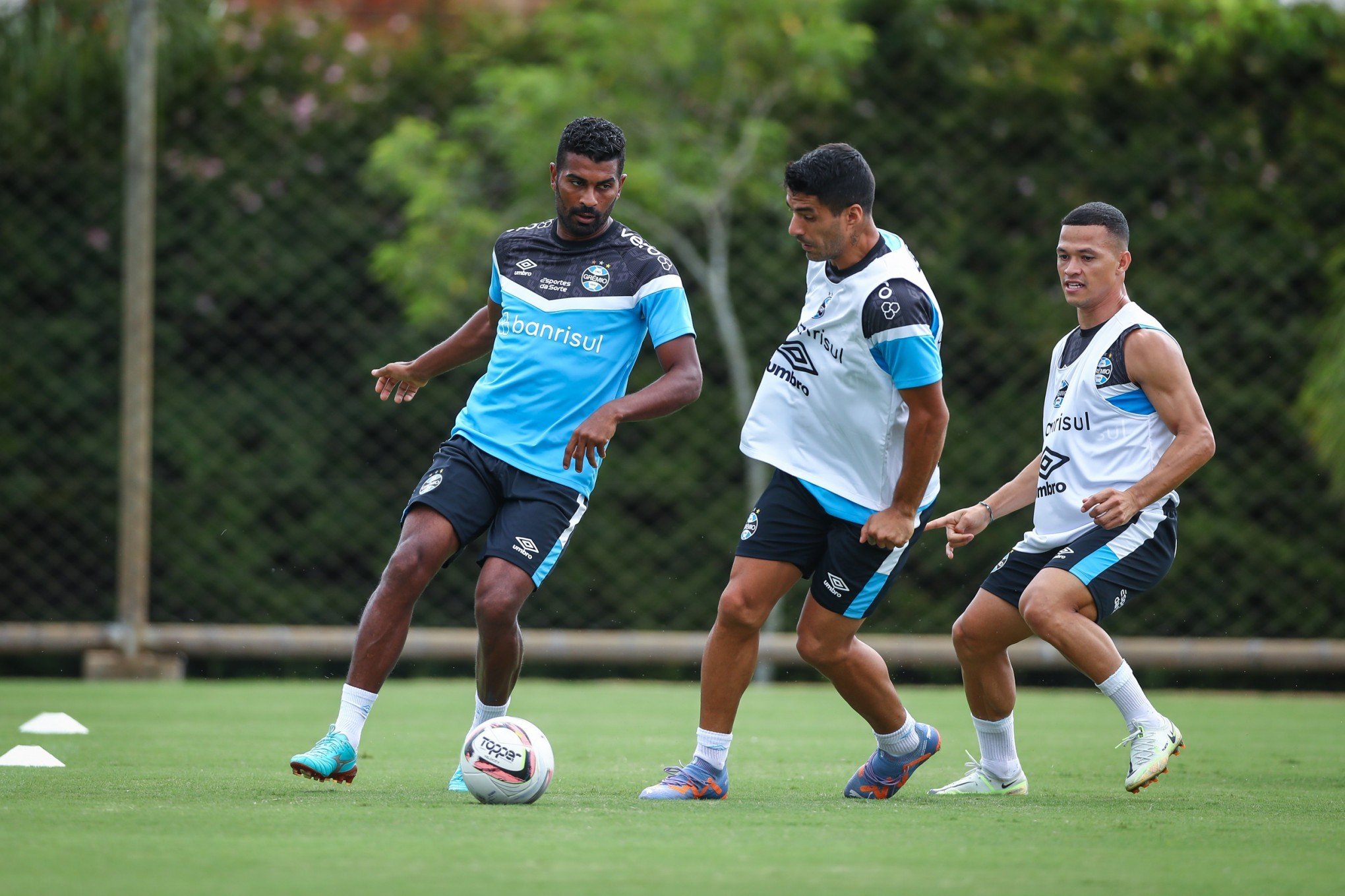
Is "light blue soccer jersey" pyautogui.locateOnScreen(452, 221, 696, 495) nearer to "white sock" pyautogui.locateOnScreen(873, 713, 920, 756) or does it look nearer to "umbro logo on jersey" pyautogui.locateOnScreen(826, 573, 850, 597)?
"umbro logo on jersey" pyautogui.locateOnScreen(826, 573, 850, 597)

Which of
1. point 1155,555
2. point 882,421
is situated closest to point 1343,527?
point 1155,555

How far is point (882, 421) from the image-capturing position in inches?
167

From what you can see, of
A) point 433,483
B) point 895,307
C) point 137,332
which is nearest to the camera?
point 895,307

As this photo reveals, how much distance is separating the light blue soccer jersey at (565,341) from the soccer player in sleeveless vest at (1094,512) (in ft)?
3.35

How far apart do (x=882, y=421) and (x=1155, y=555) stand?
2.99 ft

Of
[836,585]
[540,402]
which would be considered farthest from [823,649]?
[540,402]

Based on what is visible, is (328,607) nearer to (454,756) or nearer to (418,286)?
(418,286)

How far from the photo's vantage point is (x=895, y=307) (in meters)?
4.04

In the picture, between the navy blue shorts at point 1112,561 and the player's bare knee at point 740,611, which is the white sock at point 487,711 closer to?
the player's bare knee at point 740,611

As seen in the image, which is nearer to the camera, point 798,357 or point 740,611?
point 740,611

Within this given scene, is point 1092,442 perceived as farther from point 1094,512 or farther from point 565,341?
point 565,341

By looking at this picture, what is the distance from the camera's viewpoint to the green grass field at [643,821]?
280cm

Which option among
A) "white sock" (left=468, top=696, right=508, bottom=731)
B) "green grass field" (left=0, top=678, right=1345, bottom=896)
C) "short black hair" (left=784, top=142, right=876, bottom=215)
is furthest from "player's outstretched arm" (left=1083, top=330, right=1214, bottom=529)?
"white sock" (left=468, top=696, right=508, bottom=731)

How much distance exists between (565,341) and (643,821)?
59.0 inches
